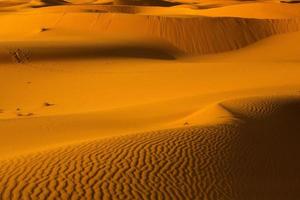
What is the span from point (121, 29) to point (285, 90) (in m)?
20.5

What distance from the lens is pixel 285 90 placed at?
58.6 feet

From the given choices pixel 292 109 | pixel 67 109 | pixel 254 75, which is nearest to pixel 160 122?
pixel 292 109

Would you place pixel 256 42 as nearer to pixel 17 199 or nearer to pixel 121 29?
pixel 121 29

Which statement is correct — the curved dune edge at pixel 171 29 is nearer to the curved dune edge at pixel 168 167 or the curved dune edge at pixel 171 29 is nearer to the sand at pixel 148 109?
the sand at pixel 148 109

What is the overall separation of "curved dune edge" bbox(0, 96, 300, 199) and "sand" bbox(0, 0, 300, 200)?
25mm

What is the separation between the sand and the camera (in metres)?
7.43

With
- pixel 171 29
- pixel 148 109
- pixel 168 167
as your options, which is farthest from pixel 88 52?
pixel 168 167

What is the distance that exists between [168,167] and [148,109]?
24.1 ft

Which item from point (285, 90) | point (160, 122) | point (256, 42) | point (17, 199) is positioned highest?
point (256, 42)

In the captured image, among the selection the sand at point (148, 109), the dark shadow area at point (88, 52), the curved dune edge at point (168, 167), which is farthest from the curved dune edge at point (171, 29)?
the curved dune edge at point (168, 167)

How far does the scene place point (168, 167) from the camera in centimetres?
784

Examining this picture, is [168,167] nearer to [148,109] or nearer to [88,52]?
[148,109]

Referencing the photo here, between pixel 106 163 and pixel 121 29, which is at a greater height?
pixel 121 29

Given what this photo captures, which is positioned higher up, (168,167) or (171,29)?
(171,29)
